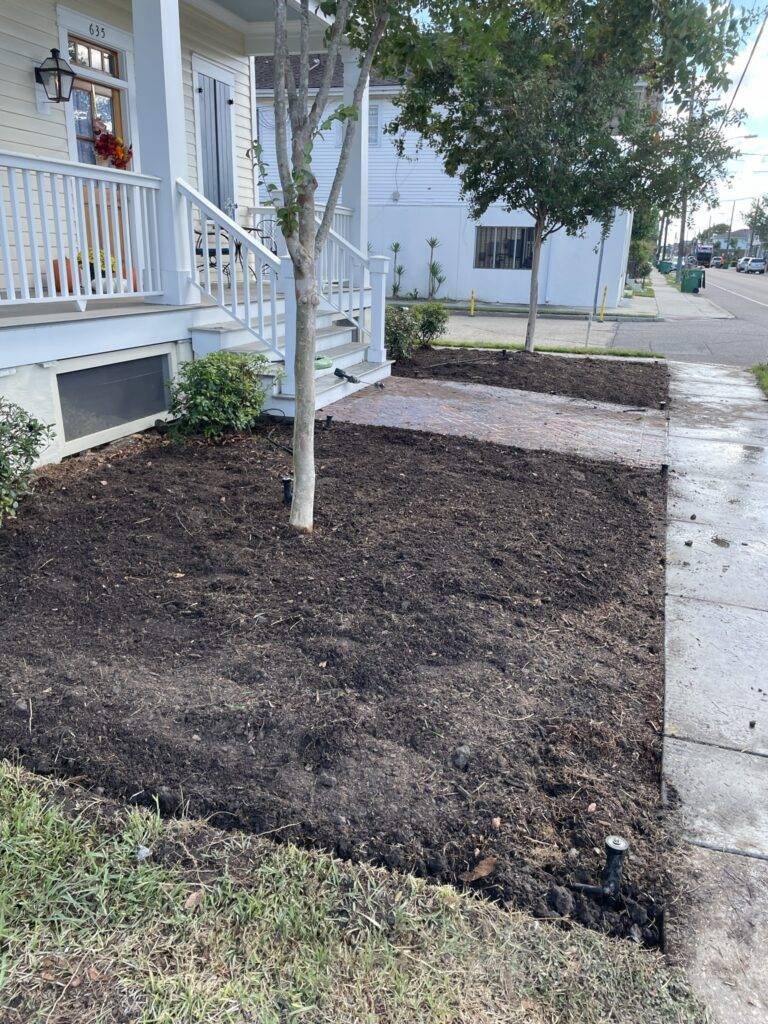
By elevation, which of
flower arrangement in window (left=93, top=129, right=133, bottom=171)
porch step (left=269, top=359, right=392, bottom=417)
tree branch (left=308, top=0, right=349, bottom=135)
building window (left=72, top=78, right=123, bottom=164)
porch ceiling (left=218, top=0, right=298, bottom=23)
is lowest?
porch step (left=269, top=359, right=392, bottom=417)

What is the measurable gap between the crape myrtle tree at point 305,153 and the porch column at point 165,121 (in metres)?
2.74

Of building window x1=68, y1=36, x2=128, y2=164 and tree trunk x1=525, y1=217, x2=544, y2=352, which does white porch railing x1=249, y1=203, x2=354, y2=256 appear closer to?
building window x1=68, y1=36, x2=128, y2=164

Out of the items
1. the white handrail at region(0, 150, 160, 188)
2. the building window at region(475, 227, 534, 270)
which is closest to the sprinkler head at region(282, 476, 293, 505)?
the white handrail at region(0, 150, 160, 188)

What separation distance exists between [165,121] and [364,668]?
565 cm

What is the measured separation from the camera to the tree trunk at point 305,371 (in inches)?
161

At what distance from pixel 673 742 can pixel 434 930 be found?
51.2 inches

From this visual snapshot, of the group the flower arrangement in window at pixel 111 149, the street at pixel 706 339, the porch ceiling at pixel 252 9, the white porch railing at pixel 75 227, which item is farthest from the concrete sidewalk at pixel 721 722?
the street at pixel 706 339

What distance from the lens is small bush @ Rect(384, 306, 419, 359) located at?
36.5 ft

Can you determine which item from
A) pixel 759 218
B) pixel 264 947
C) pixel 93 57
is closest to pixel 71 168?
pixel 93 57

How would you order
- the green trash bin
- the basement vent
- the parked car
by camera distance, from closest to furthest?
the basement vent → the green trash bin → the parked car

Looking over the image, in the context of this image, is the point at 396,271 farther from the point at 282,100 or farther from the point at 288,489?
the point at 282,100

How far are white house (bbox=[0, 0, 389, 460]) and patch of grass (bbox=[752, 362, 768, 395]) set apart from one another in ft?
17.7

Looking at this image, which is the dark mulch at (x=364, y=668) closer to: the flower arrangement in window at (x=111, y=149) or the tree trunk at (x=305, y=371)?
the tree trunk at (x=305, y=371)

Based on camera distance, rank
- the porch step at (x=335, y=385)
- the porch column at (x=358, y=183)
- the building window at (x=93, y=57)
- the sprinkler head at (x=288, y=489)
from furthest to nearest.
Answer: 1. the porch column at (x=358, y=183)
2. the building window at (x=93, y=57)
3. the porch step at (x=335, y=385)
4. the sprinkler head at (x=288, y=489)
